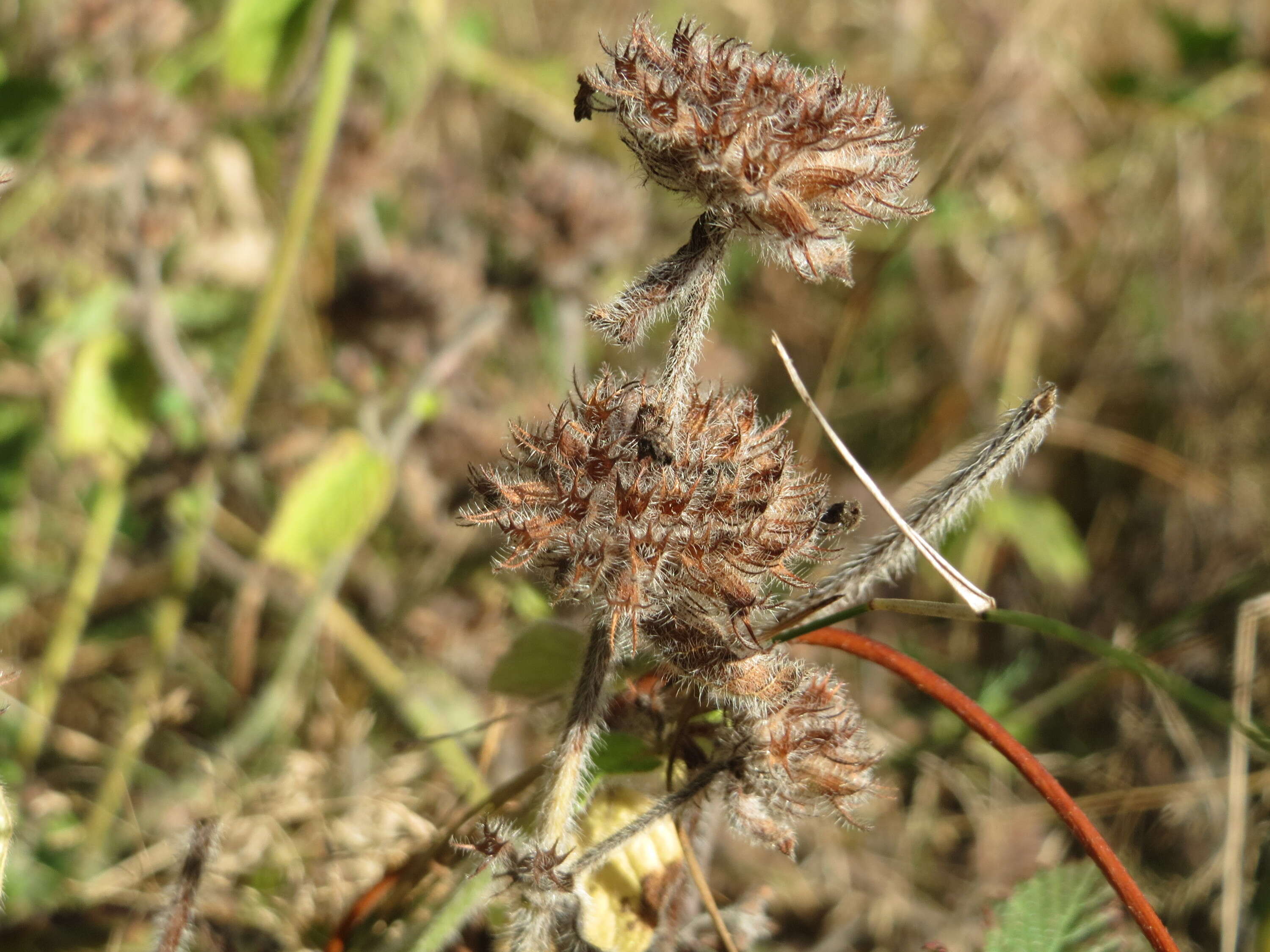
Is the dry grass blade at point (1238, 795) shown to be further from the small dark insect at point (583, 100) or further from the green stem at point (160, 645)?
the green stem at point (160, 645)

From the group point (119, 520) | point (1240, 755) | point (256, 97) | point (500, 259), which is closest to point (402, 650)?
point (119, 520)

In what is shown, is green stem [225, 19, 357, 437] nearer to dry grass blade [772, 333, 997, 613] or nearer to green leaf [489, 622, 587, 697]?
green leaf [489, 622, 587, 697]

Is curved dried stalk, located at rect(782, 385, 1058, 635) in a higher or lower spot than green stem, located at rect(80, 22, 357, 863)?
lower

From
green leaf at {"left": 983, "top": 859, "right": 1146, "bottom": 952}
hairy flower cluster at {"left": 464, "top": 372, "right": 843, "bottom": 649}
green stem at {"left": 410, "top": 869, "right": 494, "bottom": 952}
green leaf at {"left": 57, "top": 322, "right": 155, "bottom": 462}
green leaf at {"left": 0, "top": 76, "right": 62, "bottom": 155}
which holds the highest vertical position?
green leaf at {"left": 0, "top": 76, "right": 62, "bottom": 155}

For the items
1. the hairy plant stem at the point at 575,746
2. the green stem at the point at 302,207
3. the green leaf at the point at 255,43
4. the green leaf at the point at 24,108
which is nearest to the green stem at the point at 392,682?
the green stem at the point at 302,207

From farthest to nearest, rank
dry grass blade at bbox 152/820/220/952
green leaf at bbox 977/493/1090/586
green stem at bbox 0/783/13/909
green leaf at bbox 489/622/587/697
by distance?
green leaf at bbox 977/493/1090/586
green leaf at bbox 489/622/587/697
dry grass blade at bbox 152/820/220/952
green stem at bbox 0/783/13/909

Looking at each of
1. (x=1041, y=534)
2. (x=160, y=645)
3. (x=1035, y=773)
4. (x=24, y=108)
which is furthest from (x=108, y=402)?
(x=1041, y=534)

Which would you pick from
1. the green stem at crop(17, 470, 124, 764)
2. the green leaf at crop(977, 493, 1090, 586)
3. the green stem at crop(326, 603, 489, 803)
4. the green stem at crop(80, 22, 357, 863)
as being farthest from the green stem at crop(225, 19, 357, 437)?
the green leaf at crop(977, 493, 1090, 586)
